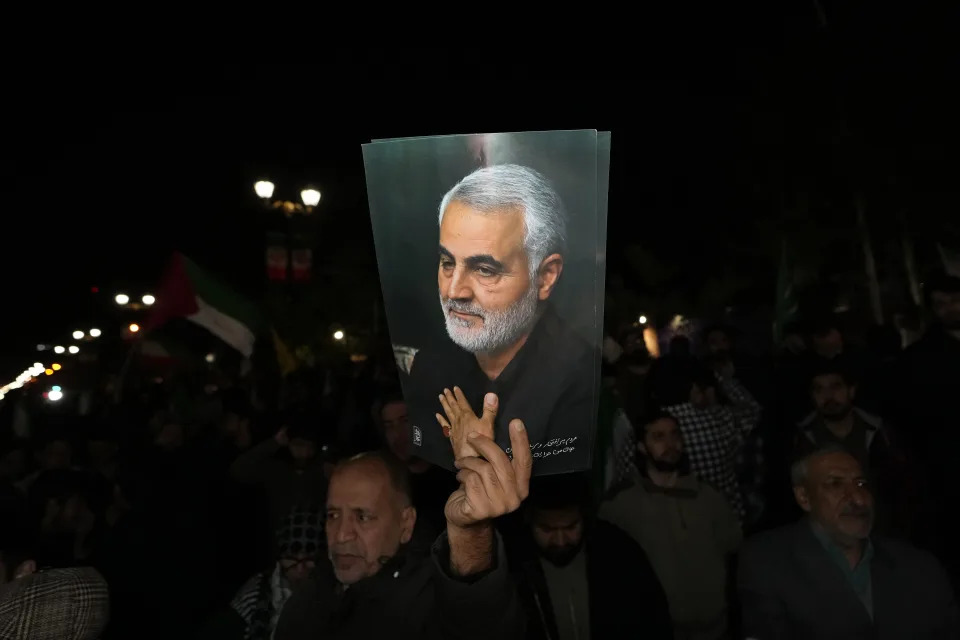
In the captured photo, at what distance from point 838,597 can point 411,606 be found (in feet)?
6.34

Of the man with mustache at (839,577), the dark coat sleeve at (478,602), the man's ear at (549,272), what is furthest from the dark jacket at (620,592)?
the man's ear at (549,272)

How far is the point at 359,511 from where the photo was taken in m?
2.97

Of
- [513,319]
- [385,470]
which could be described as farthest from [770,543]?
[513,319]

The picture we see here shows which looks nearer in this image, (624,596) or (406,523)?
(406,523)

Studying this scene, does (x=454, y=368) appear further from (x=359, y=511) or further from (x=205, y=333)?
(x=205, y=333)

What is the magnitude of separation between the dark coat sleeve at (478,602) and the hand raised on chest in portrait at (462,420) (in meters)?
0.31

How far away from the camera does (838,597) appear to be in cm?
346

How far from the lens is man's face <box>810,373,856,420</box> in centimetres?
517

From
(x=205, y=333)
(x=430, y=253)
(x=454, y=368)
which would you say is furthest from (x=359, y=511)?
(x=205, y=333)

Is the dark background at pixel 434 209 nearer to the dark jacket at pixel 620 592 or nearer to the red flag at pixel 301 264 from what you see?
the dark jacket at pixel 620 592

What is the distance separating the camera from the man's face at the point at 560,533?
407cm

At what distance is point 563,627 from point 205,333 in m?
31.6

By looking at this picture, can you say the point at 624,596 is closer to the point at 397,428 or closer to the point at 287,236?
the point at 397,428

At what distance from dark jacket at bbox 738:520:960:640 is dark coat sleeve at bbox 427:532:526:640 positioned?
5.72 feet
